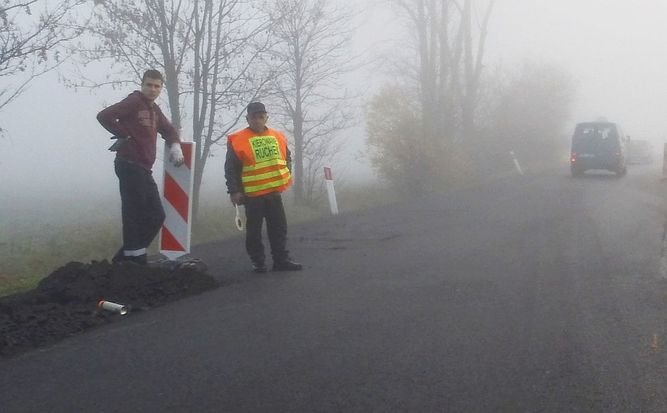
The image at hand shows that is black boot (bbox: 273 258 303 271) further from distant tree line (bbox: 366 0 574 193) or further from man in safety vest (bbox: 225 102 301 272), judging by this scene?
distant tree line (bbox: 366 0 574 193)

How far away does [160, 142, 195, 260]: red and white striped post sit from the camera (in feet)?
33.2

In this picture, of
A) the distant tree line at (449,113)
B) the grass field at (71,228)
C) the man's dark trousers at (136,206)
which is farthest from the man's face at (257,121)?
the distant tree line at (449,113)

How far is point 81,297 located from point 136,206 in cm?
168

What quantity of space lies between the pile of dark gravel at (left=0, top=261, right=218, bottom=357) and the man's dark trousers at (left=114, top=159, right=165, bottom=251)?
499 mm

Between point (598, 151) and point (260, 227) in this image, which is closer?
point (260, 227)

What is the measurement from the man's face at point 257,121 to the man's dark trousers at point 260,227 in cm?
70

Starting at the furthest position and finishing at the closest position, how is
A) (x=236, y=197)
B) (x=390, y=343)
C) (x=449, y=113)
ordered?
(x=449, y=113), (x=236, y=197), (x=390, y=343)

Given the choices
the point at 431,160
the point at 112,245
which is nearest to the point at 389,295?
the point at 112,245

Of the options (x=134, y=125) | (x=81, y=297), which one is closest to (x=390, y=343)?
(x=81, y=297)

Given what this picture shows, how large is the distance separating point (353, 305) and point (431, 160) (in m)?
22.2

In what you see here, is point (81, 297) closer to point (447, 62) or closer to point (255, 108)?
point (255, 108)

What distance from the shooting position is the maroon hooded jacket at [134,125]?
9.28m

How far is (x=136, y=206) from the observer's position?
30.8 feet

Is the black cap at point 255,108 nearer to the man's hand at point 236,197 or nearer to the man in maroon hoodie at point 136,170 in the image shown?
the man's hand at point 236,197
